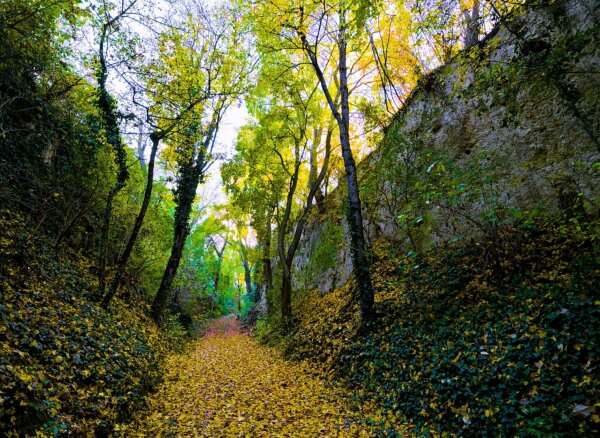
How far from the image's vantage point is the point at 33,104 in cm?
830

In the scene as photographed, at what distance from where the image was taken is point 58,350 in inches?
185

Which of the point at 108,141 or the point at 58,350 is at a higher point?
the point at 108,141

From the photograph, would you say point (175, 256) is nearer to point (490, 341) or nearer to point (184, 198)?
point (184, 198)

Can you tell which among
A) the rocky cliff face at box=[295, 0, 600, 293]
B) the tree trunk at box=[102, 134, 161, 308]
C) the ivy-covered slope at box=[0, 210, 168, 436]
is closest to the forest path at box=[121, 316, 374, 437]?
the ivy-covered slope at box=[0, 210, 168, 436]

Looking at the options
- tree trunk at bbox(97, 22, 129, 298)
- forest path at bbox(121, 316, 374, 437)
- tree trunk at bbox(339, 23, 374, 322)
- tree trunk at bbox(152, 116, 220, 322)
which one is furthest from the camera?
tree trunk at bbox(152, 116, 220, 322)

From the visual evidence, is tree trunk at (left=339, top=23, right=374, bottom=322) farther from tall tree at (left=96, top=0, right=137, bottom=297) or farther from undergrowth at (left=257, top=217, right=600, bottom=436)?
tall tree at (left=96, top=0, right=137, bottom=297)

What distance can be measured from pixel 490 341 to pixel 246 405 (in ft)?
15.1

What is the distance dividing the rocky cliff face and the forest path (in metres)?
3.93

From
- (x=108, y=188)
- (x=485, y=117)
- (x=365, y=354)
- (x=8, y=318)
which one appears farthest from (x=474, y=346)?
(x=108, y=188)

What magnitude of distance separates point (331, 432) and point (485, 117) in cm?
795

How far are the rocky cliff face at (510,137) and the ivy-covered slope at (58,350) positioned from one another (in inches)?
234

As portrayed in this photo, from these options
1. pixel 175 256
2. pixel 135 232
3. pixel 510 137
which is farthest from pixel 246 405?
pixel 510 137

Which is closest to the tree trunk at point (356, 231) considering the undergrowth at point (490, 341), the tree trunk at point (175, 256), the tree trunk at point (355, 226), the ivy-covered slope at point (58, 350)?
the tree trunk at point (355, 226)

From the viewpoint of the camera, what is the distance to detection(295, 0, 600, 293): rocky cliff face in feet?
16.1
